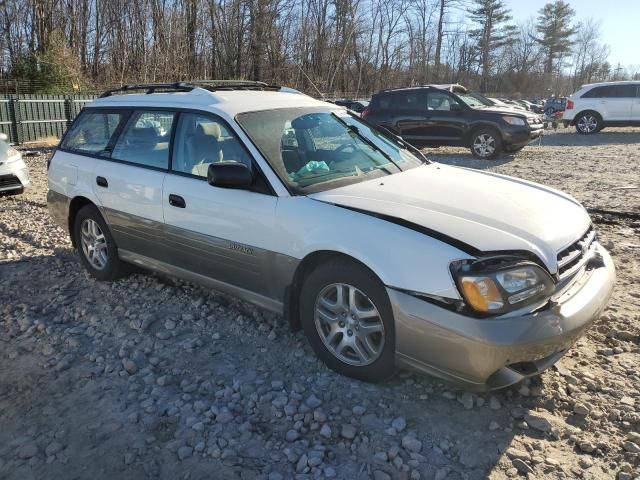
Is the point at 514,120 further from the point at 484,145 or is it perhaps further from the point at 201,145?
the point at 201,145

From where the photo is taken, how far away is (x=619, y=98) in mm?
18609

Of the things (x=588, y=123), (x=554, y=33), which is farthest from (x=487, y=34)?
(x=588, y=123)

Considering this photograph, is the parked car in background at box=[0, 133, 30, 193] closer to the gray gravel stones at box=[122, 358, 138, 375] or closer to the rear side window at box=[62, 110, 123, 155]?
the rear side window at box=[62, 110, 123, 155]

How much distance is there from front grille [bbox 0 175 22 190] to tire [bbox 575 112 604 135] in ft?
60.6

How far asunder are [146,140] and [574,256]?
3331 millimetres

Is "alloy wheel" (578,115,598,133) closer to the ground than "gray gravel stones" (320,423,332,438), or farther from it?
farther from it

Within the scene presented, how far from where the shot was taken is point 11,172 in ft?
26.9

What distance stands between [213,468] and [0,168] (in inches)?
289

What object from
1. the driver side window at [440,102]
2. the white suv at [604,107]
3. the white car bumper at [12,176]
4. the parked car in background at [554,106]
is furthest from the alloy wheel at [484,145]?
the parked car in background at [554,106]

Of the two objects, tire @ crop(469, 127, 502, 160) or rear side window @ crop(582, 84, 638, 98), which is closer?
tire @ crop(469, 127, 502, 160)

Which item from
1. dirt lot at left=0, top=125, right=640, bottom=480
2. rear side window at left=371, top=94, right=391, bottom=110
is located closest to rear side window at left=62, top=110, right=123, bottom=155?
dirt lot at left=0, top=125, right=640, bottom=480

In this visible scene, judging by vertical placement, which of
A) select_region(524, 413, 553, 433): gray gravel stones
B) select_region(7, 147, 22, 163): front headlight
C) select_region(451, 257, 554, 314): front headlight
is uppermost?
select_region(451, 257, 554, 314): front headlight

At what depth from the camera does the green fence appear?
1692cm

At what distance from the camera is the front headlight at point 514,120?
12891 mm
